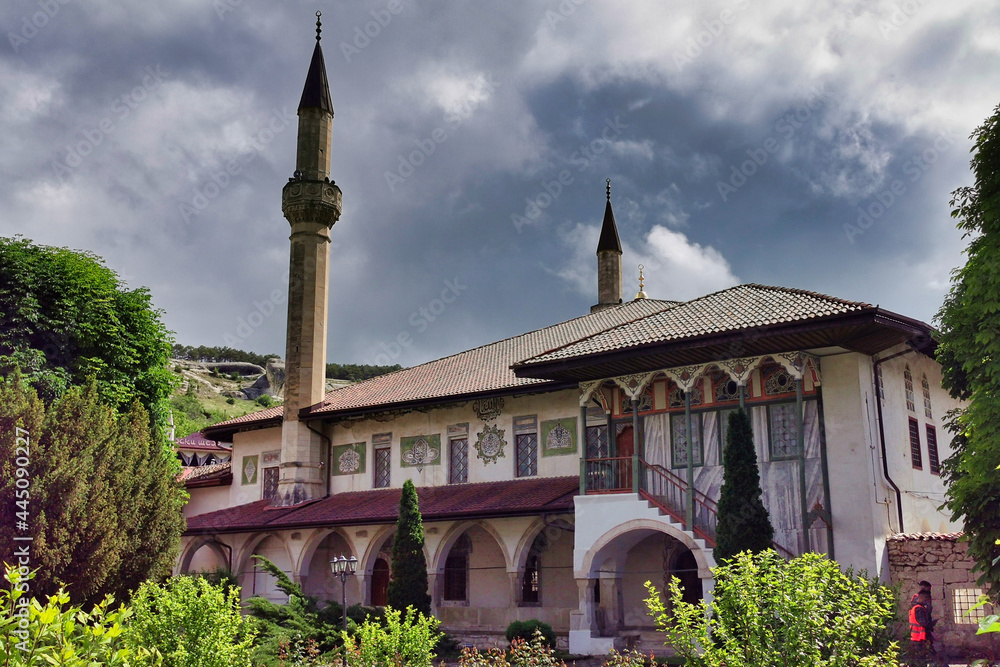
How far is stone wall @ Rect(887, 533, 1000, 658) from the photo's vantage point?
12820 mm

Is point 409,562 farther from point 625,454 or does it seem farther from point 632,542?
point 625,454

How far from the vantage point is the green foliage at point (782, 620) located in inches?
215

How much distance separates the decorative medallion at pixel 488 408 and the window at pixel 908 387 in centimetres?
798

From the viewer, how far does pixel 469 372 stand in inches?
860

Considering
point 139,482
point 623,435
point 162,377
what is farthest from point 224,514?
point 623,435

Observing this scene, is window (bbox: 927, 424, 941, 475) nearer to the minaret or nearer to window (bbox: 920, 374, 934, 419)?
window (bbox: 920, 374, 934, 419)

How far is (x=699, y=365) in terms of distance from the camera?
15453 mm

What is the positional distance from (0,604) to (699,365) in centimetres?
1217

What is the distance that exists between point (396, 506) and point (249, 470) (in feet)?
22.4

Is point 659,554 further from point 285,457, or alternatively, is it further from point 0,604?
point 0,604

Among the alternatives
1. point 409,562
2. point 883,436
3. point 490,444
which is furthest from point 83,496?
point 883,436

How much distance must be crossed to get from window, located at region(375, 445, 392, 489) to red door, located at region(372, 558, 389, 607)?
195 cm

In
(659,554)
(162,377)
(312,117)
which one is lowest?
(659,554)

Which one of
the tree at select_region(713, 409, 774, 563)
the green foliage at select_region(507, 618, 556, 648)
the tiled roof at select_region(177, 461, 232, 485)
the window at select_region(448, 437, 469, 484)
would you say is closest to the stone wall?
the tree at select_region(713, 409, 774, 563)
